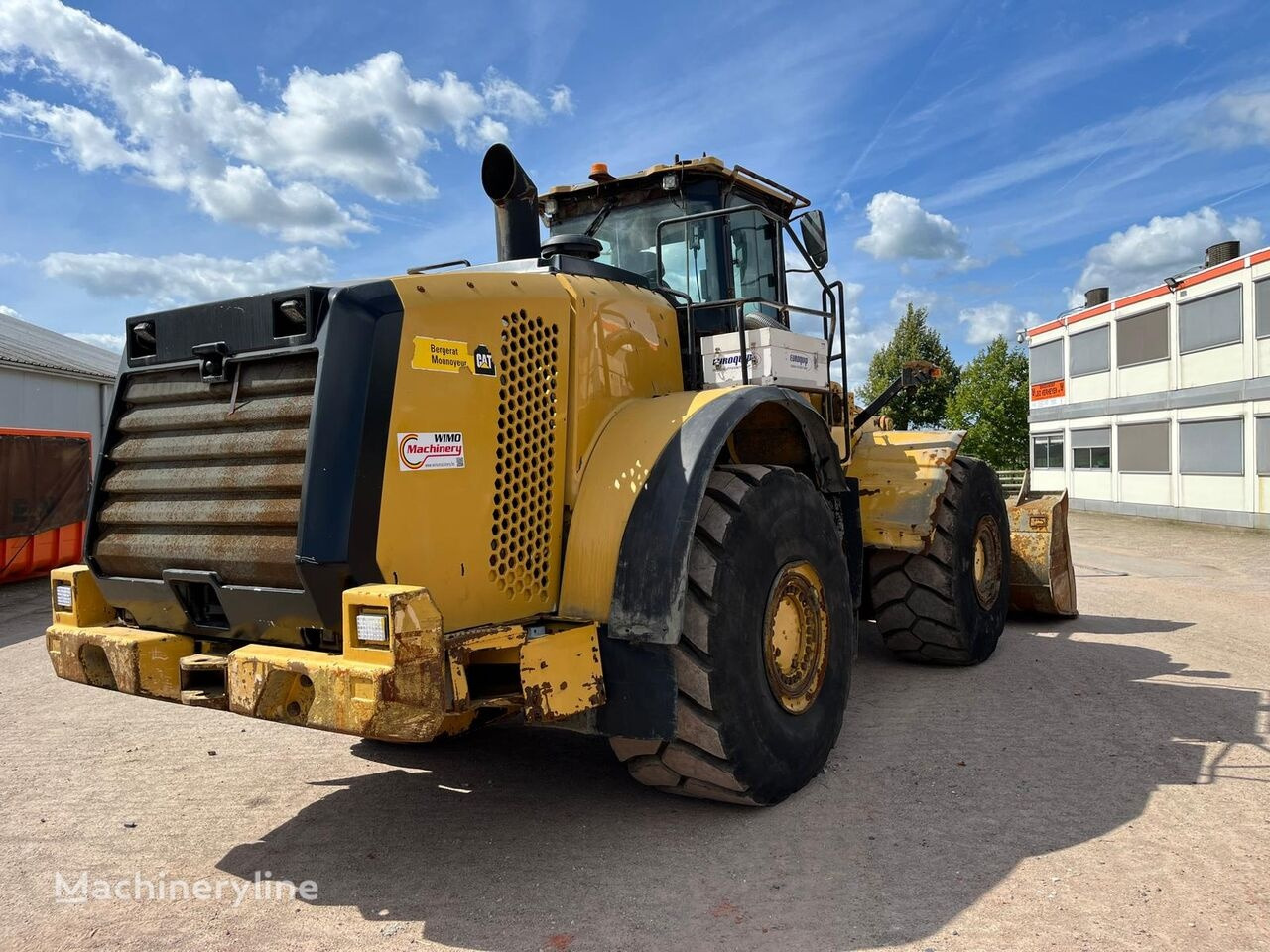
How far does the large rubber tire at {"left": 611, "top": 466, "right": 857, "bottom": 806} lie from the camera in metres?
3.55

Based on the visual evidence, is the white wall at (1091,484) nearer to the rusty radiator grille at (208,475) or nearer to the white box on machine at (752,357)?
the white box on machine at (752,357)

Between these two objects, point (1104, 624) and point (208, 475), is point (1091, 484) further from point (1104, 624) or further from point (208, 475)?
point (208, 475)

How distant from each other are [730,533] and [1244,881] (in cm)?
214

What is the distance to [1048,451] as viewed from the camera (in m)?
30.5

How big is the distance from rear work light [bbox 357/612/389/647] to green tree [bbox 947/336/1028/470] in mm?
44904

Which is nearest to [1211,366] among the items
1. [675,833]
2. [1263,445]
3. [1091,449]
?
[1263,445]

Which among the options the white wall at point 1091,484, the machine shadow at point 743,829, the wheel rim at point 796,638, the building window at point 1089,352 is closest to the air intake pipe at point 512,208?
the wheel rim at point 796,638

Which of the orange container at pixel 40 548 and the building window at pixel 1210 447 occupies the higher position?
the building window at pixel 1210 447

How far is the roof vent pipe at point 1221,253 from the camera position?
73.4 feet

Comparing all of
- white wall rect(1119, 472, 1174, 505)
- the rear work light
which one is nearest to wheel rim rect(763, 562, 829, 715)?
the rear work light

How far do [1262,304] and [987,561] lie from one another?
17.4 m

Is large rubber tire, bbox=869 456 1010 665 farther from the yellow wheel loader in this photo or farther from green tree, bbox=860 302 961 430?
green tree, bbox=860 302 961 430

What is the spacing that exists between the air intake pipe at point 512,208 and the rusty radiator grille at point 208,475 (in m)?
1.61

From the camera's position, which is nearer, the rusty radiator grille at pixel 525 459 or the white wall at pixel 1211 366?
the rusty radiator grille at pixel 525 459
